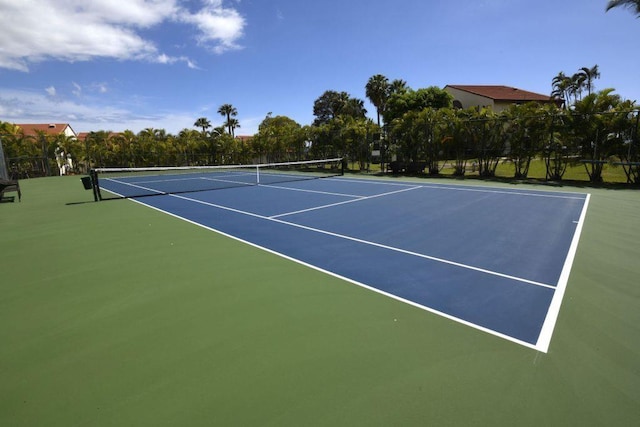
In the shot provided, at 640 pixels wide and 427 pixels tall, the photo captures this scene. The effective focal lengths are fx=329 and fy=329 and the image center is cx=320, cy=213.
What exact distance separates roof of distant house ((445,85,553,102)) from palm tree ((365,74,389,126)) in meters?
9.64

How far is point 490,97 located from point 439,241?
4463cm

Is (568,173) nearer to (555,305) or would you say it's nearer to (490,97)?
(555,305)

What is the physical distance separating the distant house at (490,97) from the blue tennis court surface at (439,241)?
3641 cm

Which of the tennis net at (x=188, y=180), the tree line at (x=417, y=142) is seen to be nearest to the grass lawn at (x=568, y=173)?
the tree line at (x=417, y=142)

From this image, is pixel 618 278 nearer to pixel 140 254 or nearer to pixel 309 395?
pixel 309 395

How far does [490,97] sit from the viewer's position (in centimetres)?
4319

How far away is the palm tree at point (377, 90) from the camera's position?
162ft

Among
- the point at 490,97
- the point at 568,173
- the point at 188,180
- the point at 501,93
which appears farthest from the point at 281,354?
the point at 501,93

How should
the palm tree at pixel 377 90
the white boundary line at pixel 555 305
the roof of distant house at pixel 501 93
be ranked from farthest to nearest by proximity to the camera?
the palm tree at pixel 377 90 < the roof of distant house at pixel 501 93 < the white boundary line at pixel 555 305

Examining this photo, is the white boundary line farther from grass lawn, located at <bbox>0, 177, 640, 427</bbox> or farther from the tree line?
the tree line

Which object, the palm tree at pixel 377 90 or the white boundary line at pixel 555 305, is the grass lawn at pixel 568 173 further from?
the palm tree at pixel 377 90

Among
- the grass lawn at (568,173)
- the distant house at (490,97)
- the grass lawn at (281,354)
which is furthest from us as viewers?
the distant house at (490,97)

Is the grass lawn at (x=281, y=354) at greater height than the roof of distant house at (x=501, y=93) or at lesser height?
lesser

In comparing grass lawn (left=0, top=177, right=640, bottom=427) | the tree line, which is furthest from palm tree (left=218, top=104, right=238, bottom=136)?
grass lawn (left=0, top=177, right=640, bottom=427)
